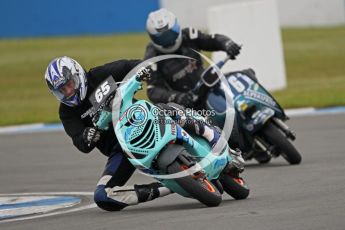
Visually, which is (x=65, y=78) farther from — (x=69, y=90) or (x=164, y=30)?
(x=164, y=30)

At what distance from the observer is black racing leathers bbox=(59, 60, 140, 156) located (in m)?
8.41

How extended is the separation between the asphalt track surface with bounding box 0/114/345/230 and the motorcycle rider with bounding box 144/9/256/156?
102 centimetres

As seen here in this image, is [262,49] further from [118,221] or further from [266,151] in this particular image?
[118,221]

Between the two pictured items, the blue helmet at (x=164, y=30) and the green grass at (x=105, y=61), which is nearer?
Answer: the blue helmet at (x=164, y=30)

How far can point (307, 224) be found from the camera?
671 centimetres

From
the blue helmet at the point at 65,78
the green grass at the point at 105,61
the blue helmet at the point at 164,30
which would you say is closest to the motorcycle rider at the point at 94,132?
the blue helmet at the point at 65,78

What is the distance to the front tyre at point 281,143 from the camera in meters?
10.5

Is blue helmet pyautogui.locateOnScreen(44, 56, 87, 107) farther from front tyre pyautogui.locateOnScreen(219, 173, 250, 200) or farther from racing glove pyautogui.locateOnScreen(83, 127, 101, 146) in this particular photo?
front tyre pyautogui.locateOnScreen(219, 173, 250, 200)

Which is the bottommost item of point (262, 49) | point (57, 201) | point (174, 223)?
point (262, 49)

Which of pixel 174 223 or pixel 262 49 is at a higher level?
pixel 174 223

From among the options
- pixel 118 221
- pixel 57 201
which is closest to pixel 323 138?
pixel 57 201

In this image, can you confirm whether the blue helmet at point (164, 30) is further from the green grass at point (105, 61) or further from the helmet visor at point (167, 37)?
the green grass at point (105, 61)

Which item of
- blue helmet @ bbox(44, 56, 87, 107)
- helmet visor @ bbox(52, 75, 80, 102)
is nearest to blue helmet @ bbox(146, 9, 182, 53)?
blue helmet @ bbox(44, 56, 87, 107)

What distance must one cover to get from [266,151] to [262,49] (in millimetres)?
7336
